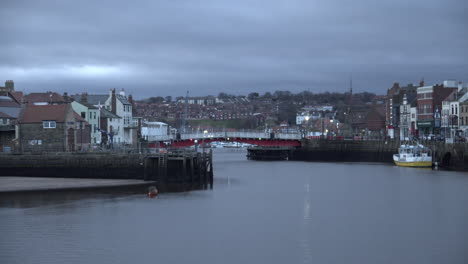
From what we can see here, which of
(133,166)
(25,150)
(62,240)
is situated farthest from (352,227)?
(25,150)

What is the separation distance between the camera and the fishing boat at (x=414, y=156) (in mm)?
84750

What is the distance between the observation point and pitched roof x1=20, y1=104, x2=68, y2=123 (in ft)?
233

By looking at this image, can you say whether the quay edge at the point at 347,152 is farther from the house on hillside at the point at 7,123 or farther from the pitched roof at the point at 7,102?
the pitched roof at the point at 7,102

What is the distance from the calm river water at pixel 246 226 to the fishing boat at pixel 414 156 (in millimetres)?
24251

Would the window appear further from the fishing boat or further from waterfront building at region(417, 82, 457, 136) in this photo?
waterfront building at region(417, 82, 457, 136)

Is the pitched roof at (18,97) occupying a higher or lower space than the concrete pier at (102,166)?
higher

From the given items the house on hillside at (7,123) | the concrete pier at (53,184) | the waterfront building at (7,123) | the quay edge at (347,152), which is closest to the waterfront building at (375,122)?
the quay edge at (347,152)

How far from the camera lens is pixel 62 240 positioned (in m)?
36.4

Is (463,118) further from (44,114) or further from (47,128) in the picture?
(44,114)

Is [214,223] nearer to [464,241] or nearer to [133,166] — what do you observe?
[464,241]

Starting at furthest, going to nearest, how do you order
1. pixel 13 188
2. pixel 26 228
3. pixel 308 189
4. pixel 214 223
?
pixel 308 189 → pixel 13 188 → pixel 214 223 → pixel 26 228

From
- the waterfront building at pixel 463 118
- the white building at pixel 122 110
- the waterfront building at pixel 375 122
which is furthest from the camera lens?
the waterfront building at pixel 375 122

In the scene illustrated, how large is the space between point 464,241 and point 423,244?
230 cm

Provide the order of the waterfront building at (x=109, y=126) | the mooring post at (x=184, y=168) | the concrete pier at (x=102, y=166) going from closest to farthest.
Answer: the mooring post at (x=184, y=168), the concrete pier at (x=102, y=166), the waterfront building at (x=109, y=126)
